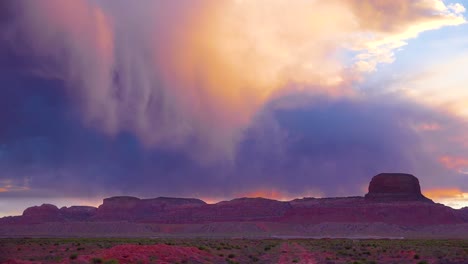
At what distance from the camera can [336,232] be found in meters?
157

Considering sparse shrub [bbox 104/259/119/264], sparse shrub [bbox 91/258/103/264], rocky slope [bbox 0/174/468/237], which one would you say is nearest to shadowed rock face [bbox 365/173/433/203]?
rocky slope [bbox 0/174/468/237]

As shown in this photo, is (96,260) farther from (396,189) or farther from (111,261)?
(396,189)

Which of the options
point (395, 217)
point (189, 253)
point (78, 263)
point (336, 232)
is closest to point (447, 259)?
point (189, 253)

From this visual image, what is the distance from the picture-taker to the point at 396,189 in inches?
7544

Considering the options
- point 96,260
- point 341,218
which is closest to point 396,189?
point 341,218

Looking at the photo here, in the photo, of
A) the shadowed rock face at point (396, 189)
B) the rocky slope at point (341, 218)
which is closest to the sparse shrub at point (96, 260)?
the rocky slope at point (341, 218)

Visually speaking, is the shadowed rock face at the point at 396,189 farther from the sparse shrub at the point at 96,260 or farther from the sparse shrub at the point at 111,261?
the sparse shrub at the point at 96,260

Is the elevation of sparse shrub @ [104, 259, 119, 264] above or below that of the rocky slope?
below

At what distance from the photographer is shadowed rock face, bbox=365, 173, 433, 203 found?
187 m

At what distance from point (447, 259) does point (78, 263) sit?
31159mm

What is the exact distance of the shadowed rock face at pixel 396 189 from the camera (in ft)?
613

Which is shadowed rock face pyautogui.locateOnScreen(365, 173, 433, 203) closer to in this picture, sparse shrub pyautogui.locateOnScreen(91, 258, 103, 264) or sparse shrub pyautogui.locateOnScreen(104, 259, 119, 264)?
sparse shrub pyautogui.locateOnScreen(104, 259, 119, 264)

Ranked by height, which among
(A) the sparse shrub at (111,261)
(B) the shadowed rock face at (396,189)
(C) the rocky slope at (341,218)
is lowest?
(A) the sparse shrub at (111,261)

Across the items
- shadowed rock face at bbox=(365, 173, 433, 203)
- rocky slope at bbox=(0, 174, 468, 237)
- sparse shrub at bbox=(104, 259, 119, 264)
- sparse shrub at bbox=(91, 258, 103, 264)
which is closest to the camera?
sparse shrub at bbox=(104, 259, 119, 264)
